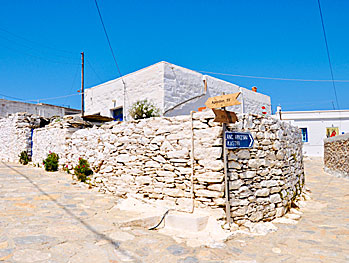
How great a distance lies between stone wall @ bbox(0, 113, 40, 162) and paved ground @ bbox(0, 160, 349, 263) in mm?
6875

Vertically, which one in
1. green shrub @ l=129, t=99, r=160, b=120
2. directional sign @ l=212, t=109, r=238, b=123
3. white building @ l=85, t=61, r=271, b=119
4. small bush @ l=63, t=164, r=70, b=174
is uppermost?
white building @ l=85, t=61, r=271, b=119

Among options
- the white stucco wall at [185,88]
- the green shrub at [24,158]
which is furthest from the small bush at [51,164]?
the white stucco wall at [185,88]

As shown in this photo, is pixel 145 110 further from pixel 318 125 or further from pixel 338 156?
pixel 318 125

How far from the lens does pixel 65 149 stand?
9641 millimetres

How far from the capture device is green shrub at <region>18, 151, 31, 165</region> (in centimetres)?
1225

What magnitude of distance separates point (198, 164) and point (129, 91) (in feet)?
29.8

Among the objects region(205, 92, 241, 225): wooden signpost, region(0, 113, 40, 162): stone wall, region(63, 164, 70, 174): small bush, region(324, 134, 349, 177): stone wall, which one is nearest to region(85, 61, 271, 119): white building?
region(0, 113, 40, 162): stone wall

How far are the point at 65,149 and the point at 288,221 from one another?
25.8 feet

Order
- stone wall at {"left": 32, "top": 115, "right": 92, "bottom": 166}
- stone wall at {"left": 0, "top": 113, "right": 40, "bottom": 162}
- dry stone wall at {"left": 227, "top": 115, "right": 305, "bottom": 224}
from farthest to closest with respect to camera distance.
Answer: stone wall at {"left": 0, "top": 113, "right": 40, "bottom": 162} < stone wall at {"left": 32, "top": 115, "right": 92, "bottom": 166} < dry stone wall at {"left": 227, "top": 115, "right": 305, "bottom": 224}

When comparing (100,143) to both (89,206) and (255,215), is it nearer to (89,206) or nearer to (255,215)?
(89,206)

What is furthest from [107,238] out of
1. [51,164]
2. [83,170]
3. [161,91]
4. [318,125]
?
[318,125]

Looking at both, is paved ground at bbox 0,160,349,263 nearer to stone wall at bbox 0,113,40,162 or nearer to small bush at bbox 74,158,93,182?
small bush at bbox 74,158,93,182

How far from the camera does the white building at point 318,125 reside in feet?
74.1

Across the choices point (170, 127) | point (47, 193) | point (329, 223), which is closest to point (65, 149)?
point (47, 193)
